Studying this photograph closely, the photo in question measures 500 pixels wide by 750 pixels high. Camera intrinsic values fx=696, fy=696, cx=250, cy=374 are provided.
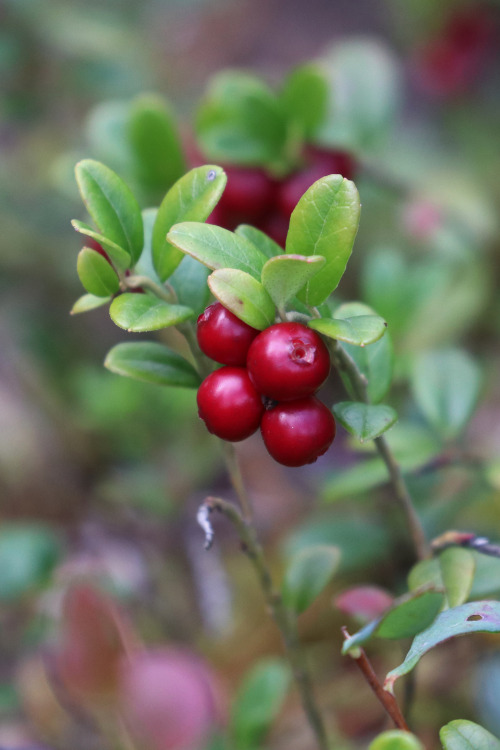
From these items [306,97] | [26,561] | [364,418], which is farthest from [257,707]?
[306,97]

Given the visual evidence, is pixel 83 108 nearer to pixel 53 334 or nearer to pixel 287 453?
pixel 53 334

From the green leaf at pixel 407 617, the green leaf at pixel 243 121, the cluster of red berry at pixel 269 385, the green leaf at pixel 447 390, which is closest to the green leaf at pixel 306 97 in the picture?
the green leaf at pixel 243 121

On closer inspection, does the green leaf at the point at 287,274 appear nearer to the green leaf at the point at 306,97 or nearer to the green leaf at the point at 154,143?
the green leaf at the point at 154,143

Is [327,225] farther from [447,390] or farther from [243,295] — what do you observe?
[447,390]

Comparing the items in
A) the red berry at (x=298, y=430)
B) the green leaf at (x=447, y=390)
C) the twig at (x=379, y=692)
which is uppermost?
the red berry at (x=298, y=430)

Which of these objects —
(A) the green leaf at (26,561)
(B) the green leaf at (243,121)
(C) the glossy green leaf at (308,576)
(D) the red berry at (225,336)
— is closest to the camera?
(D) the red berry at (225,336)

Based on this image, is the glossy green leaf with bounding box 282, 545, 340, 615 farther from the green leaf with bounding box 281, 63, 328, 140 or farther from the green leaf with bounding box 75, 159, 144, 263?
the green leaf with bounding box 281, 63, 328, 140
